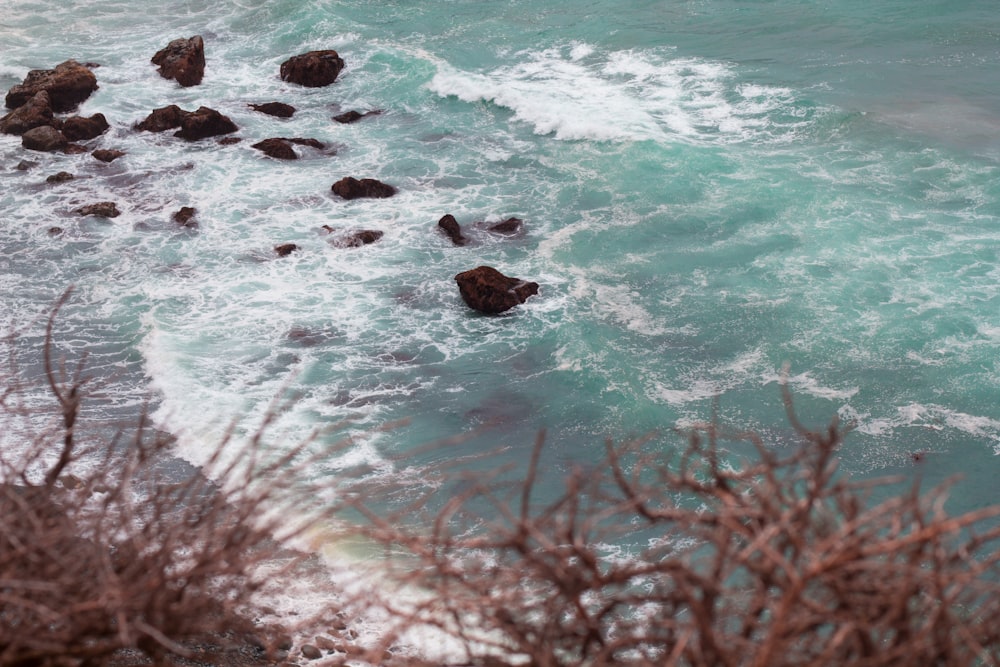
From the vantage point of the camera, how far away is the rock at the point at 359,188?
23719mm

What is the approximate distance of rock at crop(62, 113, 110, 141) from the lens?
27.1 m

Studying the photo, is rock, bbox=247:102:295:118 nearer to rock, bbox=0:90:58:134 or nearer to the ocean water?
the ocean water

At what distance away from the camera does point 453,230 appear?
22.0 metres

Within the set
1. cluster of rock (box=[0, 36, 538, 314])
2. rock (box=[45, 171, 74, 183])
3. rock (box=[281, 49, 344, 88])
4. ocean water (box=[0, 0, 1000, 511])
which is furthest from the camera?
rock (box=[281, 49, 344, 88])

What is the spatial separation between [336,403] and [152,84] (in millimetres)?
18246

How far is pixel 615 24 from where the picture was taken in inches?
1398

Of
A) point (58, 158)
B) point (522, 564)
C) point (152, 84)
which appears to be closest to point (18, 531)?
point (522, 564)

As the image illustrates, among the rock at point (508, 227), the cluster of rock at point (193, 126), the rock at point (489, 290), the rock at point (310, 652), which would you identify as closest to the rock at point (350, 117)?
the cluster of rock at point (193, 126)

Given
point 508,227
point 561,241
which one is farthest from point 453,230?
point 561,241

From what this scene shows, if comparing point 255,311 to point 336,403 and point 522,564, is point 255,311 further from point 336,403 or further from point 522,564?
point 522,564

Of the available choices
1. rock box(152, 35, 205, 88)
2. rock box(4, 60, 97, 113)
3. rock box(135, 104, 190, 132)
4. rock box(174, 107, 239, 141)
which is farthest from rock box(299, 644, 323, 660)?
rock box(152, 35, 205, 88)

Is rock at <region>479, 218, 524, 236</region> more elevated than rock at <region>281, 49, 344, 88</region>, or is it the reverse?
rock at <region>281, 49, 344, 88</region>

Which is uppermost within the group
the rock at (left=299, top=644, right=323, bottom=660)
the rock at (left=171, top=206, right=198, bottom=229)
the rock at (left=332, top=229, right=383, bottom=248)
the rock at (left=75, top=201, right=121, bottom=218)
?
the rock at (left=299, top=644, right=323, bottom=660)

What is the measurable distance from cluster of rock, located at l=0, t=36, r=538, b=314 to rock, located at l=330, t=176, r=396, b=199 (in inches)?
0.9
